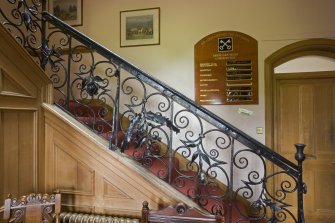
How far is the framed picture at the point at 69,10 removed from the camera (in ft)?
12.8

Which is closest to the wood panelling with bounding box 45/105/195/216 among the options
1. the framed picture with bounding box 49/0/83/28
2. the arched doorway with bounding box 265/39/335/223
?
the arched doorway with bounding box 265/39/335/223

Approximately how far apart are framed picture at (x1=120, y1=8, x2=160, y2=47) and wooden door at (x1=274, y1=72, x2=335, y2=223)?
1908 mm

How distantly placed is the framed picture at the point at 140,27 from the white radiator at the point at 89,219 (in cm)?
251

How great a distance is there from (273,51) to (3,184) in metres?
3.26

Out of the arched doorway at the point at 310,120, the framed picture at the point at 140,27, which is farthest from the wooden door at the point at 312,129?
the framed picture at the point at 140,27

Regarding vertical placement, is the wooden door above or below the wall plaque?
below

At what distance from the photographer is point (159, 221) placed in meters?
1.75

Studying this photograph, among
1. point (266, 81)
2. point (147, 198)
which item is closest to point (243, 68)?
point (266, 81)

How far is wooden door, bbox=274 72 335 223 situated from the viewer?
11.0ft

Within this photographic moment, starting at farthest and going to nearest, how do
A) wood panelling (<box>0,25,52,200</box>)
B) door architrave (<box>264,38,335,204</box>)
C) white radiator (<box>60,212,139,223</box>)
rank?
door architrave (<box>264,38,335,204</box>) < white radiator (<box>60,212,139,223</box>) < wood panelling (<box>0,25,52,200</box>)

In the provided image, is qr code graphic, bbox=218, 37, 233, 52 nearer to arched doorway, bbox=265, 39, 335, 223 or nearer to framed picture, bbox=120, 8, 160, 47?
arched doorway, bbox=265, 39, 335, 223

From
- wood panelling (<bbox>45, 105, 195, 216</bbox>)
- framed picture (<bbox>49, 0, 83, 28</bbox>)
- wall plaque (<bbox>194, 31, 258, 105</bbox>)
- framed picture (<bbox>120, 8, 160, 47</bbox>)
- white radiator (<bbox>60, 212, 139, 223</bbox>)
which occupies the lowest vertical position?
white radiator (<bbox>60, 212, 139, 223</bbox>)

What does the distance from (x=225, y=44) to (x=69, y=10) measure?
8.27 feet

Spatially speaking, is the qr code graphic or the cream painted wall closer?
the cream painted wall
